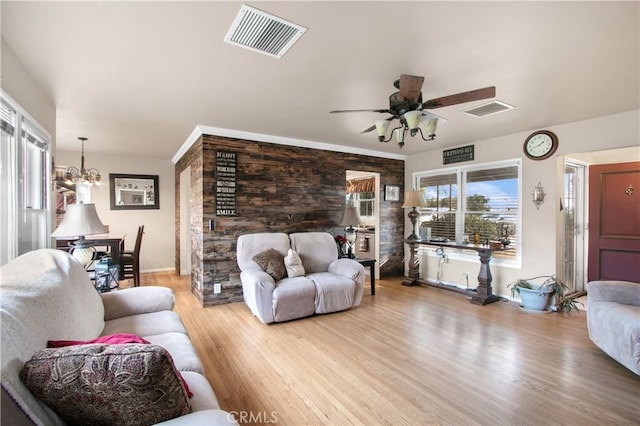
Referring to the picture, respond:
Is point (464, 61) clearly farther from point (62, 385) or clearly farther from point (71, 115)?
point (71, 115)

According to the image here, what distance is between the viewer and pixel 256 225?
4.35 m

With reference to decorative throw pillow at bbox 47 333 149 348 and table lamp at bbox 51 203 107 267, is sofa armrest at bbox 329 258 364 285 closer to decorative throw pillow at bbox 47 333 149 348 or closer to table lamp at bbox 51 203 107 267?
table lamp at bbox 51 203 107 267

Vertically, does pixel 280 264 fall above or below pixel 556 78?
below

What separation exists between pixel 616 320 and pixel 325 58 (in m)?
3.08

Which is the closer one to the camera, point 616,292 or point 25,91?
point 25,91

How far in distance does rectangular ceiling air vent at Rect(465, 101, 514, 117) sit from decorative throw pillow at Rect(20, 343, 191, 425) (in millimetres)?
3534

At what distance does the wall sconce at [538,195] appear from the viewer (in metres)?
→ 3.99

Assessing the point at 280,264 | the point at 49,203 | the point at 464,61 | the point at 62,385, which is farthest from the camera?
the point at 280,264

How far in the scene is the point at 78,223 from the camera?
2.63 m

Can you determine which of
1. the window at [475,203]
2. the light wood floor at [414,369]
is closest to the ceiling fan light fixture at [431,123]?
the light wood floor at [414,369]

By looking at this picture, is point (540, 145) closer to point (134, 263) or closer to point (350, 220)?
point (350, 220)

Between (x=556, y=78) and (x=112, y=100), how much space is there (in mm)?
4120

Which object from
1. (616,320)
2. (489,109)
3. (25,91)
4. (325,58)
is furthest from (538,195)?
(25,91)

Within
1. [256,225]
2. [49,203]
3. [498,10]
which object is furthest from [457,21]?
[49,203]
